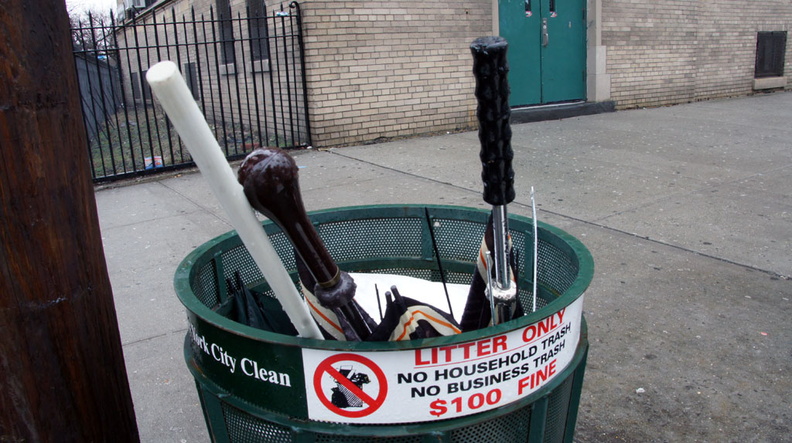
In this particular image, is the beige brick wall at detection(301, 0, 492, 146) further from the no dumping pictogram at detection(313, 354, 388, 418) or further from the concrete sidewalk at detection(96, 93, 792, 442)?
the no dumping pictogram at detection(313, 354, 388, 418)

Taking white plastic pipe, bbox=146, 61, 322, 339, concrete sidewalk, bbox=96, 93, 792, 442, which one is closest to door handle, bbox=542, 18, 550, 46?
concrete sidewalk, bbox=96, 93, 792, 442

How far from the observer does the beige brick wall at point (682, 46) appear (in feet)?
36.1

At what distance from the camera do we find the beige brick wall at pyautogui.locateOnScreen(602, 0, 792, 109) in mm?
11008

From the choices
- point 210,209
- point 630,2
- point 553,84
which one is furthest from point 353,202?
point 630,2

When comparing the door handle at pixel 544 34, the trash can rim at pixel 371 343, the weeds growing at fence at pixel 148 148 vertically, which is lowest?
the weeds growing at fence at pixel 148 148

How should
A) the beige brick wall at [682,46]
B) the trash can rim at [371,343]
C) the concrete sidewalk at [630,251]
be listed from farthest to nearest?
1. the beige brick wall at [682,46]
2. the concrete sidewalk at [630,251]
3. the trash can rim at [371,343]

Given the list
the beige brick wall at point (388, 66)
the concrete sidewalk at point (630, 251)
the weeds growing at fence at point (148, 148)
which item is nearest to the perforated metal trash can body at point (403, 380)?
the concrete sidewalk at point (630, 251)

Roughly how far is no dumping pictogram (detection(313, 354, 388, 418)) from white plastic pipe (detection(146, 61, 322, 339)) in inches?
4.3

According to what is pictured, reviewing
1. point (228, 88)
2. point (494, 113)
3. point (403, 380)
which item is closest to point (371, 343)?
point (403, 380)

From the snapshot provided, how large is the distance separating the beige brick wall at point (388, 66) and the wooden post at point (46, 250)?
7.14 metres

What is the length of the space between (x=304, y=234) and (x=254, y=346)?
25 cm

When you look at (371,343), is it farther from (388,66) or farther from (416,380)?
(388,66)

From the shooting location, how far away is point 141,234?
5082mm

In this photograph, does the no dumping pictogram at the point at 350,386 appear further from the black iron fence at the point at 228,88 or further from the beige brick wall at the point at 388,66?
the beige brick wall at the point at 388,66
